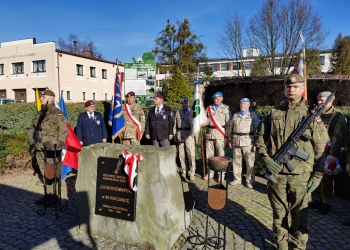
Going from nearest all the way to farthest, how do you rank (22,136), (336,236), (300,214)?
(300,214) < (336,236) < (22,136)

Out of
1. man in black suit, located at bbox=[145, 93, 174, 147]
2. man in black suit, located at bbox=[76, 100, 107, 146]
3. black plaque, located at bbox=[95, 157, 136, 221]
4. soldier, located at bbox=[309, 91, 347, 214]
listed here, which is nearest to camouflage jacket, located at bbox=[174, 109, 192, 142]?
man in black suit, located at bbox=[145, 93, 174, 147]

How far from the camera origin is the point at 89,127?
668cm

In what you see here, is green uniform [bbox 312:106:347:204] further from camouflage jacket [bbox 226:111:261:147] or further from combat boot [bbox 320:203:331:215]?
camouflage jacket [bbox 226:111:261:147]

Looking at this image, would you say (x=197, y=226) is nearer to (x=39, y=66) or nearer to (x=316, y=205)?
(x=316, y=205)

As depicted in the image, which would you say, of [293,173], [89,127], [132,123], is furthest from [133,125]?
[293,173]

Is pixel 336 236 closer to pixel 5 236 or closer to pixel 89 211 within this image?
pixel 89 211

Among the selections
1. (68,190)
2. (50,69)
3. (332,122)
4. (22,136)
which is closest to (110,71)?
(50,69)

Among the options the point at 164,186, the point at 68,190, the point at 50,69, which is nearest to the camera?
the point at 164,186

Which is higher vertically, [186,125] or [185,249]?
[186,125]

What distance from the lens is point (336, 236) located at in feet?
12.0

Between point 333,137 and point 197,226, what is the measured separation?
97.8 inches

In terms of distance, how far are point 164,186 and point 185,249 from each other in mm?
858

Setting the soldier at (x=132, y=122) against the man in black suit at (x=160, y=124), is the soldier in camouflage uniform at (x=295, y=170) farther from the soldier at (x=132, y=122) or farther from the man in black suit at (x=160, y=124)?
the soldier at (x=132, y=122)

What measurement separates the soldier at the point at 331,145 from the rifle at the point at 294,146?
147 cm
